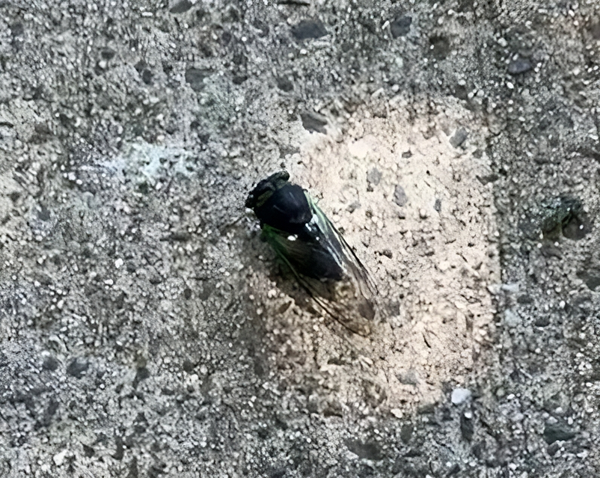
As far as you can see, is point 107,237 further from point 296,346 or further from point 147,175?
point 296,346

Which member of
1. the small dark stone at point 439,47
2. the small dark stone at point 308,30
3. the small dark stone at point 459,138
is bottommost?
the small dark stone at point 459,138

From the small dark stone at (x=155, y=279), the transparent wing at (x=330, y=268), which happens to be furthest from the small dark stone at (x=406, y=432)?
the small dark stone at (x=155, y=279)

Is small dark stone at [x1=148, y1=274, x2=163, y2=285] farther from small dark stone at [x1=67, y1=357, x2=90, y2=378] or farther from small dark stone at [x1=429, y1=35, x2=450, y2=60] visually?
small dark stone at [x1=429, y1=35, x2=450, y2=60]

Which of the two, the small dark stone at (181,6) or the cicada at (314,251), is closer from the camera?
the cicada at (314,251)

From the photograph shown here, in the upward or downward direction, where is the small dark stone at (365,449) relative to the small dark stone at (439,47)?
downward

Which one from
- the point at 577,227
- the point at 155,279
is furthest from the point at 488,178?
the point at 155,279

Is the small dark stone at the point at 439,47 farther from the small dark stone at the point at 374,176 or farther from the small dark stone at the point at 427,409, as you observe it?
the small dark stone at the point at 427,409

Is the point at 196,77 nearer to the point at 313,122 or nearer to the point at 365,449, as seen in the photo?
the point at 313,122
